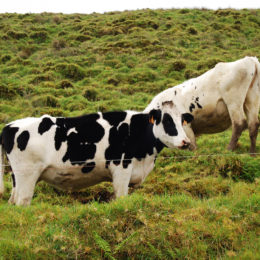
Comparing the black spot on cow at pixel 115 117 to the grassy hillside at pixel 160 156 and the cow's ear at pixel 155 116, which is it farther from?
the grassy hillside at pixel 160 156

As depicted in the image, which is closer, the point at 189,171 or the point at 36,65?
the point at 189,171

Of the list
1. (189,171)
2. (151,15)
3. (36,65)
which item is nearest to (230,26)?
(151,15)

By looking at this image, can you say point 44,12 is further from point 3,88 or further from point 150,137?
point 150,137

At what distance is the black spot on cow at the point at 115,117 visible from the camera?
5.51m

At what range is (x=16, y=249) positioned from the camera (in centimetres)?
347

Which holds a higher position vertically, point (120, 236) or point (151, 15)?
point (151, 15)

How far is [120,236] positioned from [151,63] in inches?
595

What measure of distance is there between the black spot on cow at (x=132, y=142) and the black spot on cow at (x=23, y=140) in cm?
126

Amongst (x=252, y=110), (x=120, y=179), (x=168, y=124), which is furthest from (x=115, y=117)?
(x=252, y=110)

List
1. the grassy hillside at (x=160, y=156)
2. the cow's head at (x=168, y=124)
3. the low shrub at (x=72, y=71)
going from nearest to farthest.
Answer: the grassy hillside at (x=160, y=156), the cow's head at (x=168, y=124), the low shrub at (x=72, y=71)

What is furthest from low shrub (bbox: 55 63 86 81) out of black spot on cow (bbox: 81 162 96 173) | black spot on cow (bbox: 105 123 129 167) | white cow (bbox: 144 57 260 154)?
black spot on cow (bbox: 81 162 96 173)

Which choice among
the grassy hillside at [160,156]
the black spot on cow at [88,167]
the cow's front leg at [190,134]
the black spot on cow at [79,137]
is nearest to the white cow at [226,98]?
the cow's front leg at [190,134]

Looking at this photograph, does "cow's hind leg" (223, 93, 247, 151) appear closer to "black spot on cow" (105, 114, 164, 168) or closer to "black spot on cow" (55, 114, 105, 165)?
"black spot on cow" (105, 114, 164, 168)

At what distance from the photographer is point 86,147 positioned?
17.1 feet
